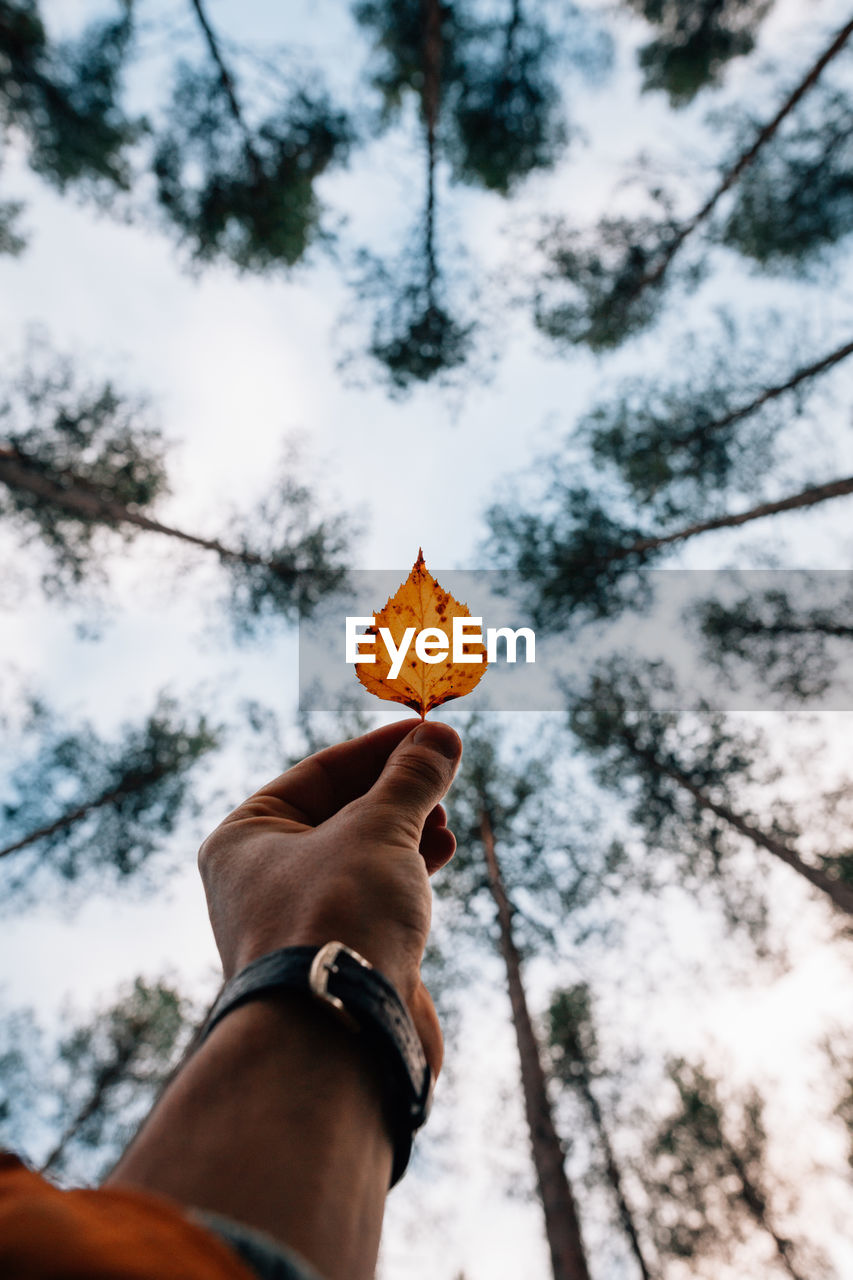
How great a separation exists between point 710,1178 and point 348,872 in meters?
13.8

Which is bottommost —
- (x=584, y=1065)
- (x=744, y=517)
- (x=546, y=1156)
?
(x=584, y=1065)

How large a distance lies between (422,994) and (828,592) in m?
8.90

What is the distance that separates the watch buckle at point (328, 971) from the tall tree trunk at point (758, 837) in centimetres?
662

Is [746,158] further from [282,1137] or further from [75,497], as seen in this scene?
[282,1137]

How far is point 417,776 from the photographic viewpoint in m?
1.55

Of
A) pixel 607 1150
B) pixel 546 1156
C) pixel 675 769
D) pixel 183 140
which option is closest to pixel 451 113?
pixel 183 140

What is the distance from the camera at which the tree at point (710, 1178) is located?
33.2 feet

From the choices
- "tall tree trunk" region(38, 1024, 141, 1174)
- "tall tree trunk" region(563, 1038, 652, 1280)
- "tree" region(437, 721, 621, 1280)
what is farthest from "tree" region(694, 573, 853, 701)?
"tall tree trunk" region(38, 1024, 141, 1174)

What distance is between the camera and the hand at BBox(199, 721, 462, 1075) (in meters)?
1.12

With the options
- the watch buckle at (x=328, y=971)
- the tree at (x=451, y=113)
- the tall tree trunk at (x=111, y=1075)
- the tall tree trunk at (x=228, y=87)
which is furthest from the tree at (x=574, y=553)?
the tall tree trunk at (x=111, y=1075)

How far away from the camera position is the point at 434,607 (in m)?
1.92

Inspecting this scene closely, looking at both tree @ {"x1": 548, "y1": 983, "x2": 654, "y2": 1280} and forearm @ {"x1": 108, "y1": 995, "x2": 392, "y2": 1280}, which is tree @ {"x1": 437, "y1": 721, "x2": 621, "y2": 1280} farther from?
forearm @ {"x1": 108, "y1": 995, "x2": 392, "y2": 1280}

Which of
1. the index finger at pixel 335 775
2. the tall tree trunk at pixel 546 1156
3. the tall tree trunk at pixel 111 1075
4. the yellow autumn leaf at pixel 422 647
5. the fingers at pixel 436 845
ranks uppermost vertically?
the yellow autumn leaf at pixel 422 647

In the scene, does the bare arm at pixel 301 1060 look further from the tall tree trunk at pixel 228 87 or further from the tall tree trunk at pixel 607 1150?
the tall tree trunk at pixel 607 1150
